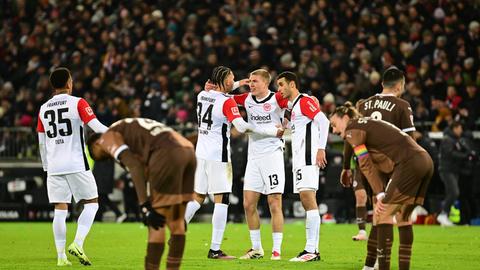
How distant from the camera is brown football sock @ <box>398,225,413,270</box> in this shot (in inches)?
392

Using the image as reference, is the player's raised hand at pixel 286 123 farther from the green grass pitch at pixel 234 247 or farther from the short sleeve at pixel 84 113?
the short sleeve at pixel 84 113

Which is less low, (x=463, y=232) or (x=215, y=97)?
(x=215, y=97)

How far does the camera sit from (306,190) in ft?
43.0

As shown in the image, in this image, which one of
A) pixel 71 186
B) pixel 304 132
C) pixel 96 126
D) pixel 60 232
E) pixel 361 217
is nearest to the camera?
pixel 96 126

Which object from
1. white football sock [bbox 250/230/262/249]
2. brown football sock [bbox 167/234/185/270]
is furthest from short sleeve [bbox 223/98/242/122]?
brown football sock [bbox 167/234/185/270]

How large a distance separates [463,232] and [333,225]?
12.2ft

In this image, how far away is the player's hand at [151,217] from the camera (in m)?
8.75

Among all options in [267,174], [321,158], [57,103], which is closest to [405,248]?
[321,158]

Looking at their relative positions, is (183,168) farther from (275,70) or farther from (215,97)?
(275,70)

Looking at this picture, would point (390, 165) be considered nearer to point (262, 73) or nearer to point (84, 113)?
point (262, 73)

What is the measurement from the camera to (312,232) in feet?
42.2

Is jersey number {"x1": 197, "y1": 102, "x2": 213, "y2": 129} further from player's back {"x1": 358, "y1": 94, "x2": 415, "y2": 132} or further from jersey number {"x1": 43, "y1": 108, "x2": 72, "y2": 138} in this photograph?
player's back {"x1": 358, "y1": 94, "x2": 415, "y2": 132}

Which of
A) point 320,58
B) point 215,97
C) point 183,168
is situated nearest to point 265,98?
point 215,97

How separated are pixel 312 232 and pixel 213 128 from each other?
2.11m
